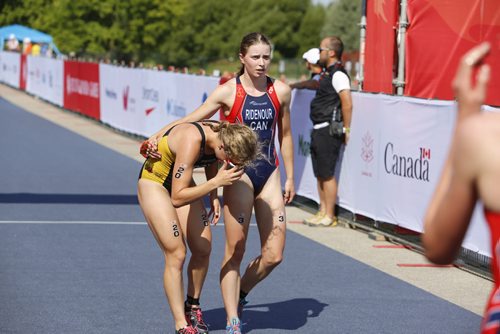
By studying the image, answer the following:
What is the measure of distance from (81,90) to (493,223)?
2879 cm

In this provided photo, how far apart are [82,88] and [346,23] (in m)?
65.2

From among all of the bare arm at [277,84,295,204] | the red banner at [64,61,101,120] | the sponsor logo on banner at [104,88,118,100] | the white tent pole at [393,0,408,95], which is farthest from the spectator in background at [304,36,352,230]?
the red banner at [64,61,101,120]

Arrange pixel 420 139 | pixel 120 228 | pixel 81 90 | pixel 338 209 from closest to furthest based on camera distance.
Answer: pixel 420 139 → pixel 120 228 → pixel 338 209 → pixel 81 90

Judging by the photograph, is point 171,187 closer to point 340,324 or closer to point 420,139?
point 340,324

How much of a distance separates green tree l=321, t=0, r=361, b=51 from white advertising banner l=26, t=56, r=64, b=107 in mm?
53416

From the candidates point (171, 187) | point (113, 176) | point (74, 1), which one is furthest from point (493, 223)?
point (74, 1)

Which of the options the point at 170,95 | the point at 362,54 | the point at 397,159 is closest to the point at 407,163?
the point at 397,159

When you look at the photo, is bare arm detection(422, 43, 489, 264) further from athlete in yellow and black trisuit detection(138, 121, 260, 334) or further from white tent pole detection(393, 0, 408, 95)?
white tent pole detection(393, 0, 408, 95)

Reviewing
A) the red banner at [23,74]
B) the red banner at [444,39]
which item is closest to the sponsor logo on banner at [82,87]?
the red banner at [23,74]

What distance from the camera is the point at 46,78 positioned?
37.4 m

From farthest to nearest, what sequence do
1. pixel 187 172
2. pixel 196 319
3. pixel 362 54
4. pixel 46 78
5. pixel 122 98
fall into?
1. pixel 46 78
2. pixel 122 98
3. pixel 362 54
4. pixel 196 319
5. pixel 187 172

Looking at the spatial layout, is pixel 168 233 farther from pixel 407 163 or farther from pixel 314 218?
pixel 314 218

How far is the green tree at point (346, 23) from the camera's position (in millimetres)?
93062

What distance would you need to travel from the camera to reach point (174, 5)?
70.7 m
